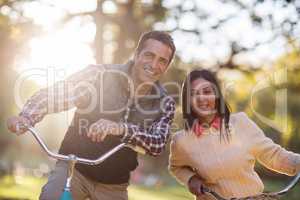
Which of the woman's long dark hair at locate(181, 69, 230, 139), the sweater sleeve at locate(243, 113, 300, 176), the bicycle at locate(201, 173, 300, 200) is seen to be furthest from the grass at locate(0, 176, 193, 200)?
the bicycle at locate(201, 173, 300, 200)

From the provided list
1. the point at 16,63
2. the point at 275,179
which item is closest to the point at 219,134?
the point at 16,63

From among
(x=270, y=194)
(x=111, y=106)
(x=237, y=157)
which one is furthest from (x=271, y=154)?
(x=111, y=106)

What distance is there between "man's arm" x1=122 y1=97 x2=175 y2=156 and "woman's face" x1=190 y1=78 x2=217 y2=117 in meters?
0.22

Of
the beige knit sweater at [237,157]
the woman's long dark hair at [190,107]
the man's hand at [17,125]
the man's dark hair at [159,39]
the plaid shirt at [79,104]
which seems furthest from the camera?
the man's dark hair at [159,39]

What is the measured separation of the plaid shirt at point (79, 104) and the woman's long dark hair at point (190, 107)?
123mm

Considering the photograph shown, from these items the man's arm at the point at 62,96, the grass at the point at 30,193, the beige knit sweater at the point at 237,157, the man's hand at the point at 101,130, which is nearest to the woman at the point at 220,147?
the beige knit sweater at the point at 237,157

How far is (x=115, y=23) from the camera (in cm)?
1619

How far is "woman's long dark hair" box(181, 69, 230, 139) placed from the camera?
516cm

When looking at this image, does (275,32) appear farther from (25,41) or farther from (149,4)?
(25,41)

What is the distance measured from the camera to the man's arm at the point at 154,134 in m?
4.67

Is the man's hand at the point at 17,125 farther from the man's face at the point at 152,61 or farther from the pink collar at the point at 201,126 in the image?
the pink collar at the point at 201,126

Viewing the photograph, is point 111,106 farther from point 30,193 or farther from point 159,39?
point 30,193

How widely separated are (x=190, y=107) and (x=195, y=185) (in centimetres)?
60

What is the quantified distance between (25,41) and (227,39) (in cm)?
483
